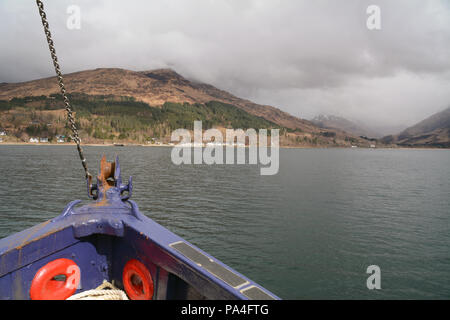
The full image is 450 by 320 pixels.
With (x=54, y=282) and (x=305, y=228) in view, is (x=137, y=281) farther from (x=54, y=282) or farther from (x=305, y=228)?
(x=305, y=228)

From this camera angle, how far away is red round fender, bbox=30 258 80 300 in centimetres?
604

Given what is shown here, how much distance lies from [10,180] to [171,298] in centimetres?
5082

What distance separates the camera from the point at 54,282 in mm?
6480

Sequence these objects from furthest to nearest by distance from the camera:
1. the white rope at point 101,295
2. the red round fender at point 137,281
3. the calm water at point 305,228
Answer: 1. the calm water at point 305,228
2. the white rope at point 101,295
3. the red round fender at point 137,281

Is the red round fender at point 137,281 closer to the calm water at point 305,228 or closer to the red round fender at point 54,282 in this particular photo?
the red round fender at point 54,282

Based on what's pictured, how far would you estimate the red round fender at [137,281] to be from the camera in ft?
20.9

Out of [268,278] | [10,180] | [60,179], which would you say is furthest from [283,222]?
[10,180]

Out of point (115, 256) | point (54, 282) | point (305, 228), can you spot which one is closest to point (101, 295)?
point (115, 256)

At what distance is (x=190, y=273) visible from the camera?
17.2 ft

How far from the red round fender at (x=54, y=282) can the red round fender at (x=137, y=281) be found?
3.77 feet

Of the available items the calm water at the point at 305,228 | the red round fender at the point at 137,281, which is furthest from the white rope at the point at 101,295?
the calm water at the point at 305,228

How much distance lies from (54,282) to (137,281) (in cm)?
186

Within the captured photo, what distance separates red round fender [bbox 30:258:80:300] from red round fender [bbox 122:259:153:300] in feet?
3.77
